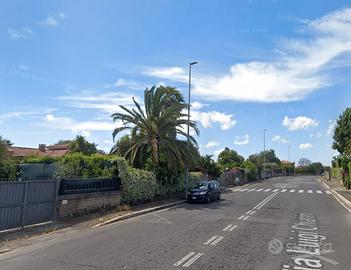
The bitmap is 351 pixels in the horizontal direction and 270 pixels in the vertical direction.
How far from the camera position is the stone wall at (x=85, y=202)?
1715 centimetres

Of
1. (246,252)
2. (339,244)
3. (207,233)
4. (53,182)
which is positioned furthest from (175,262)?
(53,182)

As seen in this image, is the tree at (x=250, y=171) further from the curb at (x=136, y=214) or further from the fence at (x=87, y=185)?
the fence at (x=87, y=185)

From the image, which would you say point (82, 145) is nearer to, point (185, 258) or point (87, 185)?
point (87, 185)

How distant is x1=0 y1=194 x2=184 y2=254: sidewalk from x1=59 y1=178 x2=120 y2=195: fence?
1.15 meters

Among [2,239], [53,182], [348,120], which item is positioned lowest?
[2,239]

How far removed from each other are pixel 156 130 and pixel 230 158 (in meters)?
54.4

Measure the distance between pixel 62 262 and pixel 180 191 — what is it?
24.1 m

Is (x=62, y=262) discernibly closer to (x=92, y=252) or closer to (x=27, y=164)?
(x=92, y=252)

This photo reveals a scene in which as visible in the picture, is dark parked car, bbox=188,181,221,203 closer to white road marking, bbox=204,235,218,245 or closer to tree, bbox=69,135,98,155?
white road marking, bbox=204,235,218,245

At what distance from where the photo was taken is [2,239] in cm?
1241

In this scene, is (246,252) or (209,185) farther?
(209,185)

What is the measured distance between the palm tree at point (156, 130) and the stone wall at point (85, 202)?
272 inches

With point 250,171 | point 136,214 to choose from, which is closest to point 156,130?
point 136,214

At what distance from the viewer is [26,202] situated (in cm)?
1484
